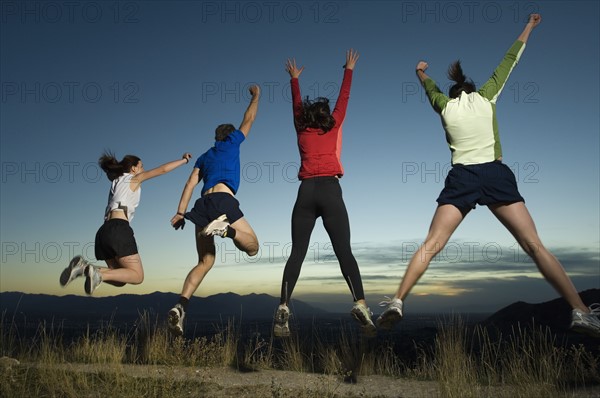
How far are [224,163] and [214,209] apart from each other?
2.20ft

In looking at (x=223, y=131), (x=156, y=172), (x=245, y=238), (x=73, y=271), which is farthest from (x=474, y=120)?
(x=73, y=271)

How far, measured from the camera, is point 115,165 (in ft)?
25.7

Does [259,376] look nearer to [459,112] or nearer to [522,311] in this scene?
[459,112]

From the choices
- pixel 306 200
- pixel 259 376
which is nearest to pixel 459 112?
pixel 306 200

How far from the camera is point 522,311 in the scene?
38188 mm

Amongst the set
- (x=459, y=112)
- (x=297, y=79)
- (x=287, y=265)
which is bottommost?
(x=287, y=265)

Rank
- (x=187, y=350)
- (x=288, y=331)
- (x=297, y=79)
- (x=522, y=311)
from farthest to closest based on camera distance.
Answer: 1. (x=522, y=311)
2. (x=187, y=350)
3. (x=297, y=79)
4. (x=288, y=331)

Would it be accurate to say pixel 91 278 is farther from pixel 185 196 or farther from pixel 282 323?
pixel 282 323

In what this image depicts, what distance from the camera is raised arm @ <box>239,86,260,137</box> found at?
305 inches

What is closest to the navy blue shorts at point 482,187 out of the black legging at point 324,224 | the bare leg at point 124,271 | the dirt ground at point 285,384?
the black legging at point 324,224

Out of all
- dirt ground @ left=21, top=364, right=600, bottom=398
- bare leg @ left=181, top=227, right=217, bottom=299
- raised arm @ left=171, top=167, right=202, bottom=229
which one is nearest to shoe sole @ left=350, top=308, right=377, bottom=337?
dirt ground @ left=21, top=364, right=600, bottom=398

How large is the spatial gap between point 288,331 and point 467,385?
222 cm

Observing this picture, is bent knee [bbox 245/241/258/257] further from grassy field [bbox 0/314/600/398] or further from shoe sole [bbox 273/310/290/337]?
grassy field [bbox 0/314/600/398]

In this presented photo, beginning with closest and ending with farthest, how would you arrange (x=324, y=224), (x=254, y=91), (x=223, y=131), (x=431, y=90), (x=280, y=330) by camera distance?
(x=280, y=330) → (x=431, y=90) → (x=324, y=224) → (x=223, y=131) → (x=254, y=91)
